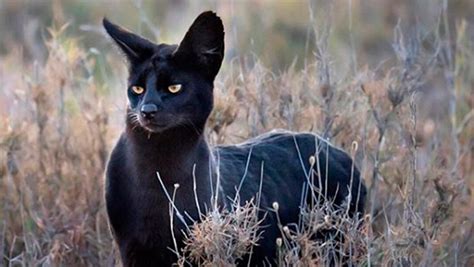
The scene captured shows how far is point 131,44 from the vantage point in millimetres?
6012

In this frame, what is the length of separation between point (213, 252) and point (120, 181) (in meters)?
0.82

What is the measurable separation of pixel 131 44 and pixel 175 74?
28cm

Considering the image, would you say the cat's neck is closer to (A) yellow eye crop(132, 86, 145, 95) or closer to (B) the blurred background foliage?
(A) yellow eye crop(132, 86, 145, 95)

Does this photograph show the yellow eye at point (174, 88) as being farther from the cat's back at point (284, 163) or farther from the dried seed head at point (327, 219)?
the dried seed head at point (327, 219)

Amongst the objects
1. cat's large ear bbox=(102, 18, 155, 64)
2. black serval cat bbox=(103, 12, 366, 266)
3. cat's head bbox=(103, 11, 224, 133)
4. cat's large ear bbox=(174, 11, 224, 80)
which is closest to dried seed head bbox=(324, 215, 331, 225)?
black serval cat bbox=(103, 12, 366, 266)

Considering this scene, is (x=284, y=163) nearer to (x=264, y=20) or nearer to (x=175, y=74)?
(x=175, y=74)

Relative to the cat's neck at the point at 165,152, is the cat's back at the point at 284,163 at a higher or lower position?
lower

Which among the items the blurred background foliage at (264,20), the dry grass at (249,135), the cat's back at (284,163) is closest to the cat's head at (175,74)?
the cat's back at (284,163)

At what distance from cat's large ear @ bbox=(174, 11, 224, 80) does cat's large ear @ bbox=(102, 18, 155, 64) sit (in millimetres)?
156

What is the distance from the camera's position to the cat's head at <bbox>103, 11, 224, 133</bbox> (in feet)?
19.0

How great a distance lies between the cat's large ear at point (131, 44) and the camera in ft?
19.6

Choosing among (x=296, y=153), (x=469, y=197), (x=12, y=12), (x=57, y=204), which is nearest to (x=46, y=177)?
(x=57, y=204)

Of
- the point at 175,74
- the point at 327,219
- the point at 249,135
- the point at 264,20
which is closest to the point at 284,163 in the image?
the point at 249,135

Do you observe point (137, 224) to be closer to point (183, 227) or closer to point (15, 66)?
point (183, 227)
